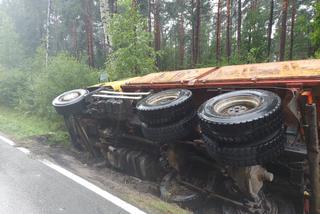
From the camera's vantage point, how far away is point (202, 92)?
509cm

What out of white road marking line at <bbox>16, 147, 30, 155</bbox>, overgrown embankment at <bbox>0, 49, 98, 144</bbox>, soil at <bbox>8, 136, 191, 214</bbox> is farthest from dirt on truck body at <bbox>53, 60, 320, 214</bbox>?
overgrown embankment at <bbox>0, 49, 98, 144</bbox>

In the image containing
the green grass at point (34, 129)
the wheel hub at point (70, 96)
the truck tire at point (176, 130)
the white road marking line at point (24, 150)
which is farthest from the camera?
the green grass at point (34, 129)

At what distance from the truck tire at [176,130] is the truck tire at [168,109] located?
3.0 inches

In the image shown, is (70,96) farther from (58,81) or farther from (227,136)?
(227,136)

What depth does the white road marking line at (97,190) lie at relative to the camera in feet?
13.5

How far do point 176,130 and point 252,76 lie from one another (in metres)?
1.33

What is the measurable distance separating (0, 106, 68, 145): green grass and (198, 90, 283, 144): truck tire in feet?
16.8

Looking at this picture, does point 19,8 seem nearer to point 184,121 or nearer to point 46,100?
point 46,100

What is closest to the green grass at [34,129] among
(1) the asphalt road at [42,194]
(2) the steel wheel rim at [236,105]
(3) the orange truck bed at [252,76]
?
(1) the asphalt road at [42,194]

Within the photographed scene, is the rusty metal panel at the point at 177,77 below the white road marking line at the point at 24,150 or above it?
above

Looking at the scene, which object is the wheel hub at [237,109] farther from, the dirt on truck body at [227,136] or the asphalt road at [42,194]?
the asphalt road at [42,194]

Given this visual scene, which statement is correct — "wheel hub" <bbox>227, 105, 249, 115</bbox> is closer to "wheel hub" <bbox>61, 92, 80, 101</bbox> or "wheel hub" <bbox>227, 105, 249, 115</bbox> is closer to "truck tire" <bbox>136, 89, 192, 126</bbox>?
"truck tire" <bbox>136, 89, 192, 126</bbox>

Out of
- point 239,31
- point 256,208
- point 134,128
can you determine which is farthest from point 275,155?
point 239,31

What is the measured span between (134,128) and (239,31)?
21.4 meters
